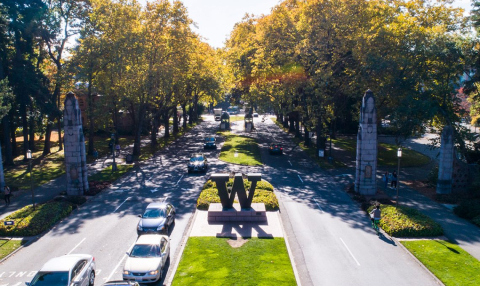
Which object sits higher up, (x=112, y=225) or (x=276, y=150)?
(x=276, y=150)

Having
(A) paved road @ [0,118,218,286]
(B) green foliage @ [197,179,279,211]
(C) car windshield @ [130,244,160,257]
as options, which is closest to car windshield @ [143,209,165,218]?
(A) paved road @ [0,118,218,286]

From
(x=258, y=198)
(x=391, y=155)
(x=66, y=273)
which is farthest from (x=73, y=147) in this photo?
(x=391, y=155)

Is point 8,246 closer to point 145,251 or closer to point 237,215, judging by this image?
point 145,251

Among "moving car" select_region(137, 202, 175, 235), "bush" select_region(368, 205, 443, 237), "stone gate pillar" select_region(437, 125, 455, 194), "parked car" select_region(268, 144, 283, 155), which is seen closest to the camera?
"moving car" select_region(137, 202, 175, 235)

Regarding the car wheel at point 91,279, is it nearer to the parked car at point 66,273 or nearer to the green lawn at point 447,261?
the parked car at point 66,273

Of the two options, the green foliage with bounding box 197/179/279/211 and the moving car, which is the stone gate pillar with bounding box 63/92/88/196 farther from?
the moving car

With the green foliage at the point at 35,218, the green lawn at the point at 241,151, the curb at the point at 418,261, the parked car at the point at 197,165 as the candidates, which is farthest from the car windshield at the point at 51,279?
the green lawn at the point at 241,151

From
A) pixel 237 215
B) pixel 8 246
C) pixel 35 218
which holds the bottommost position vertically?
pixel 8 246
